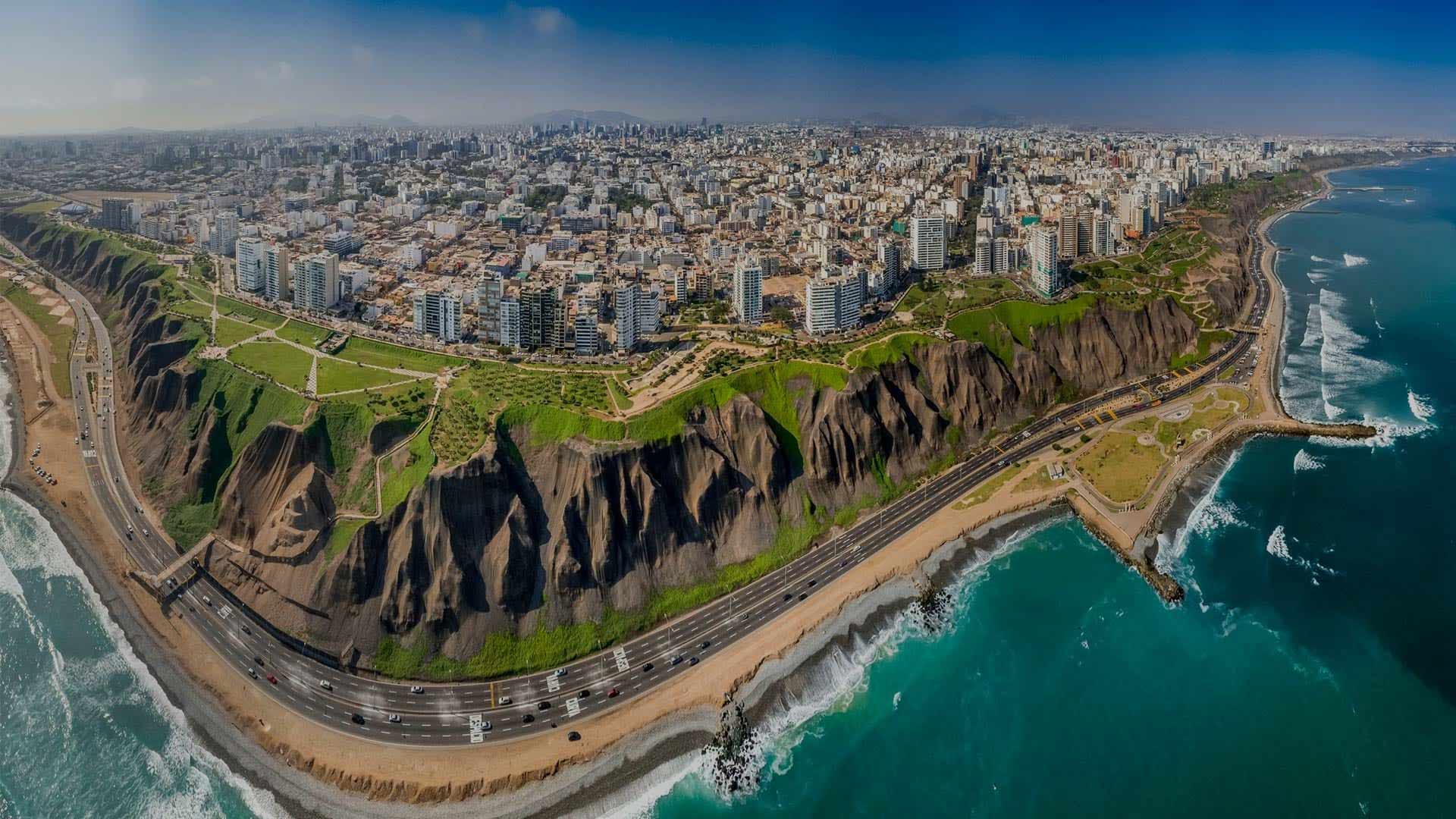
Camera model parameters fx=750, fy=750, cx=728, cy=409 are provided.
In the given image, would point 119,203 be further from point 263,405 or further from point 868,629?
point 868,629

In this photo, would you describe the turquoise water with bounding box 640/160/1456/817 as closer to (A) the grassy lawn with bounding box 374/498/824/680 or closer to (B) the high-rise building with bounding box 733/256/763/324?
(A) the grassy lawn with bounding box 374/498/824/680

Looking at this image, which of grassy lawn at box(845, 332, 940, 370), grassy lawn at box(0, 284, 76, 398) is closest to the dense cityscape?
grassy lawn at box(845, 332, 940, 370)

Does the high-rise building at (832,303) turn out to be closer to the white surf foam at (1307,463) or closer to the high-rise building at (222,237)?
the white surf foam at (1307,463)

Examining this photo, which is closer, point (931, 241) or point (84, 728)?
point (84, 728)

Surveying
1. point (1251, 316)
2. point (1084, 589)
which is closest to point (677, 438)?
point (1084, 589)

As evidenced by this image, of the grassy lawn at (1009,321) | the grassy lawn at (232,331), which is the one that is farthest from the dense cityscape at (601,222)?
the grassy lawn at (232,331)

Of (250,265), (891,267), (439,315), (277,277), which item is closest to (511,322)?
(439,315)

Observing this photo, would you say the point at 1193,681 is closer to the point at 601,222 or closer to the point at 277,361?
the point at 277,361

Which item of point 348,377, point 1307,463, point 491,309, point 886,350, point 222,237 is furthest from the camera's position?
point 222,237
